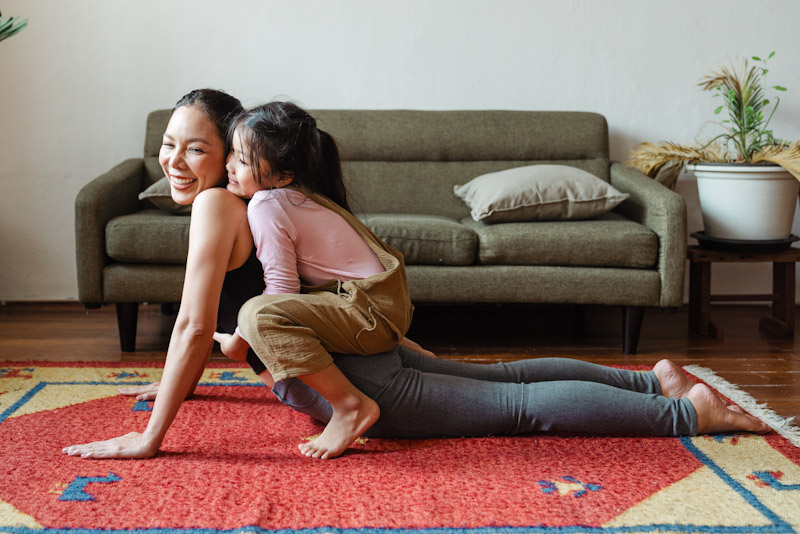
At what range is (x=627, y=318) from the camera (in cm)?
253

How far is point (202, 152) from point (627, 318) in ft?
5.01

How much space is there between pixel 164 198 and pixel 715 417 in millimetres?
1775

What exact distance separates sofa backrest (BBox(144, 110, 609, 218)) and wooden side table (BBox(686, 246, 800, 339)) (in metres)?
0.51

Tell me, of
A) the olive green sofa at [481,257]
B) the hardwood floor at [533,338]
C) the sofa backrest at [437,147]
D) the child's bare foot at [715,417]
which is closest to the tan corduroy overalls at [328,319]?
the child's bare foot at [715,417]

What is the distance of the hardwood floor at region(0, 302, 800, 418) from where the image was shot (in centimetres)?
240

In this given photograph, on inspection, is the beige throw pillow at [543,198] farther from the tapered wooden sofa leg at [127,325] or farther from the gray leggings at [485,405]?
the tapered wooden sofa leg at [127,325]

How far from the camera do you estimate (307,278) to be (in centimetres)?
165

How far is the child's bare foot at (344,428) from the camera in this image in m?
1.56

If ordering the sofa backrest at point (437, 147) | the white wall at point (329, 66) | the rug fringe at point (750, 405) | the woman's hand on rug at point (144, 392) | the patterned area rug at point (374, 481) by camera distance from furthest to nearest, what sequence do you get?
the white wall at point (329, 66) → the sofa backrest at point (437, 147) → the woman's hand on rug at point (144, 392) → the rug fringe at point (750, 405) → the patterned area rug at point (374, 481)


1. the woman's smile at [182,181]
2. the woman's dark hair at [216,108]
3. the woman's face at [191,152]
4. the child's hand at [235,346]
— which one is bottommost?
the child's hand at [235,346]

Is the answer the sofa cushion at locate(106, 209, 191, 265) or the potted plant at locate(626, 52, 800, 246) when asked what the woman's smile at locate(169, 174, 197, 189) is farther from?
the potted plant at locate(626, 52, 800, 246)

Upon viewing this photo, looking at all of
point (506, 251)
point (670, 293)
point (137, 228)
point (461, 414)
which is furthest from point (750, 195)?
point (137, 228)

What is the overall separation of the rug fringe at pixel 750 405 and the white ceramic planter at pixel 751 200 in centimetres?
67

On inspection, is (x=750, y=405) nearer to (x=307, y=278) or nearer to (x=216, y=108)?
(x=307, y=278)
